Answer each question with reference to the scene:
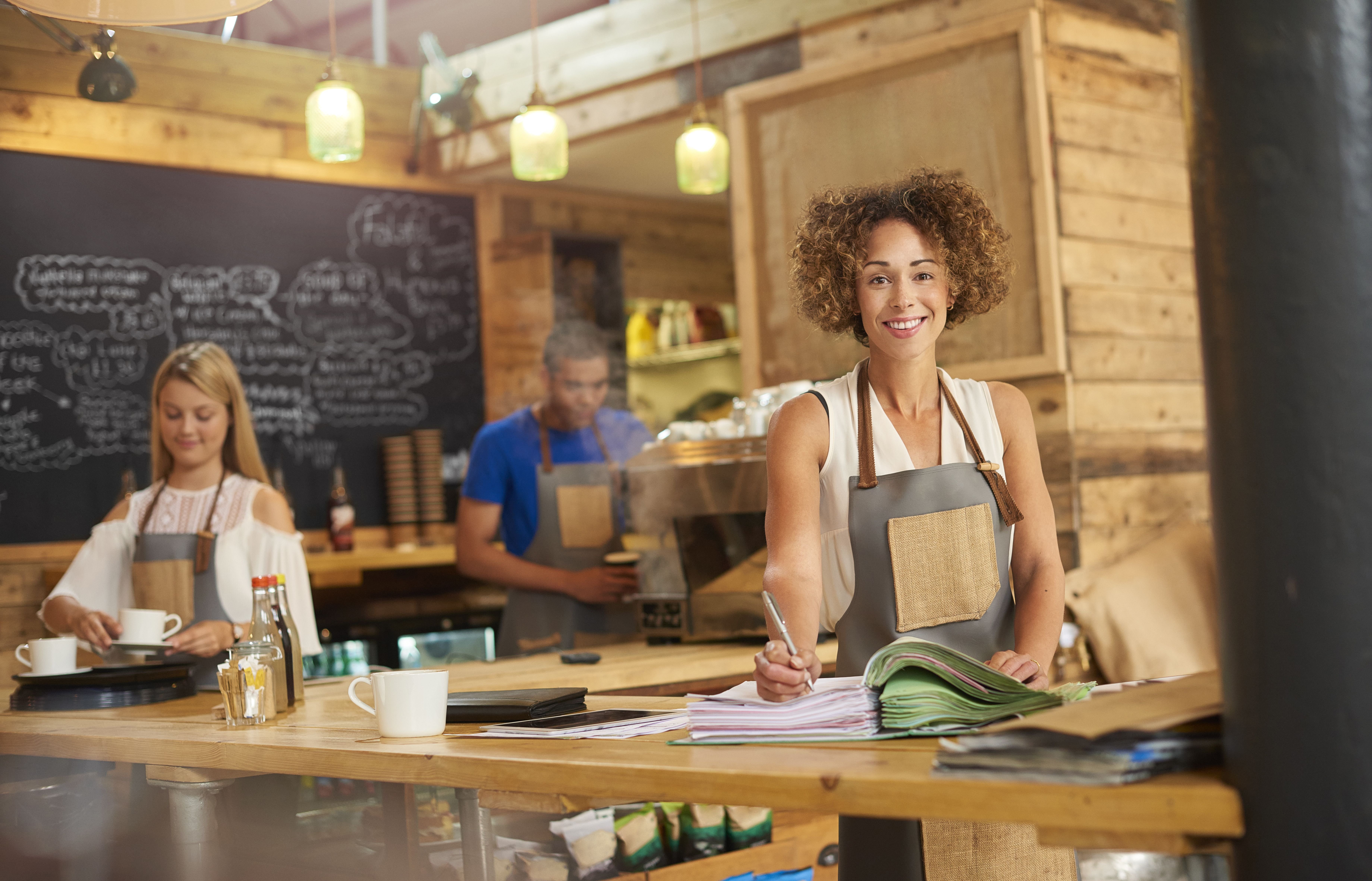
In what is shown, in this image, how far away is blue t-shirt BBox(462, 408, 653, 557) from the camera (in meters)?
4.10

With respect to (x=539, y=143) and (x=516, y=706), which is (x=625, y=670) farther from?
(x=539, y=143)

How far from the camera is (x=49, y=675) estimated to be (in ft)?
8.38

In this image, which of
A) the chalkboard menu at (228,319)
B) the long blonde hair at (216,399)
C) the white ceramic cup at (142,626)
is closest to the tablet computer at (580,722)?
the white ceramic cup at (142,626)

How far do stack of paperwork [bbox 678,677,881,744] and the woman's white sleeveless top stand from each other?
455 millimetres

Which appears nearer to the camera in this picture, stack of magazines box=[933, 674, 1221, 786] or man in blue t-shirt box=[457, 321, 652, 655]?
stack of magazines box=[933, 674, 1221, 786]

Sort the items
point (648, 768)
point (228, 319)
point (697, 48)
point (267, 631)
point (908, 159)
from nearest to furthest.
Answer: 1. point (648, 768)
2. point (267, 631)
3. point (908, 159)
4. point (697, 48)
5. point (228, 319)

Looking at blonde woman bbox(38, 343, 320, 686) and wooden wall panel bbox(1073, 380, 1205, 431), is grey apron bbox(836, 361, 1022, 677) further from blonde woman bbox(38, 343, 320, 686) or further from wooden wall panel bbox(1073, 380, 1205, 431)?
wooden wall panel bbox(1073, 380, 1205, 431)

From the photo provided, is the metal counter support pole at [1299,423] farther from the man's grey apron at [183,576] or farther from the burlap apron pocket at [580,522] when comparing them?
the burlap apron pocket at [580,522]

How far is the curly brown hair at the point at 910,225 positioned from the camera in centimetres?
185

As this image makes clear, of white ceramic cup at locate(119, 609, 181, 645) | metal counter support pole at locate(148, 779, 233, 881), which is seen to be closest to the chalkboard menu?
white ceramic cup at locate(119, 609, 181, 645)

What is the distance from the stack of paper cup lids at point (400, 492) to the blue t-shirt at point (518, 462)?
150 cm

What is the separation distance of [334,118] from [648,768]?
333cm

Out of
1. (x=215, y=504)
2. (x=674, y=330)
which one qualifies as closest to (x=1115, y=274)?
(x=215, y=504)

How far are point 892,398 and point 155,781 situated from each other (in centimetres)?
123
